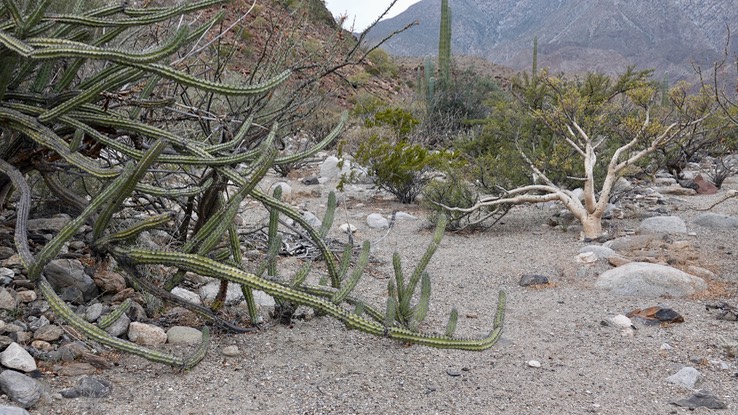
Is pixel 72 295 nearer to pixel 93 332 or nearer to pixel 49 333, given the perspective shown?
pixel 49 333

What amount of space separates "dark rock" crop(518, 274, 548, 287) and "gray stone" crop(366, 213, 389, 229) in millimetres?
2486

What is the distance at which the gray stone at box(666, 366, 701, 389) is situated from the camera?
3.59 meters

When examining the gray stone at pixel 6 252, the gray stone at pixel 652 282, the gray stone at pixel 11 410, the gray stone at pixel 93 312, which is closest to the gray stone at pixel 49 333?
the gray stone at pixel 93 312

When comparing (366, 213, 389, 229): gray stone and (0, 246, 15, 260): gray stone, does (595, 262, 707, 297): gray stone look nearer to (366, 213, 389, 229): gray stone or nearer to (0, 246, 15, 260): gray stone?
(366, 213, 389, 229): gray stone

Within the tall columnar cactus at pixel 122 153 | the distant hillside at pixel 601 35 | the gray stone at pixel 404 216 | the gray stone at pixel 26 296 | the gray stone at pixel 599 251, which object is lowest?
the gray stone at pixel 404 216

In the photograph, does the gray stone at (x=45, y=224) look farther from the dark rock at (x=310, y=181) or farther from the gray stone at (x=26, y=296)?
the dark rock at (x=310, y=181)

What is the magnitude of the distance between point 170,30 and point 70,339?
2.53m

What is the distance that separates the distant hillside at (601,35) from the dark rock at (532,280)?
79.7m

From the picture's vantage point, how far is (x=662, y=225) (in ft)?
24.1

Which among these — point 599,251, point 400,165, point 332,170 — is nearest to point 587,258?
point 599,251

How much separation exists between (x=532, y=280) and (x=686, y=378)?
2.12 m

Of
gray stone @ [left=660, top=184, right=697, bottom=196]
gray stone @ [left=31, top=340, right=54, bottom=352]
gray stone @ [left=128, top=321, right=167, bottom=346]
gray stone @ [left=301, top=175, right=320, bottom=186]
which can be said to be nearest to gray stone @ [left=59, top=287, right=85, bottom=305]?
gray stone @ [left=128, top=321, right=167, bottom=346]

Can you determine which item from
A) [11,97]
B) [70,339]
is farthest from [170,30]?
[70,339]

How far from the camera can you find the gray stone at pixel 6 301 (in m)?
3.36
